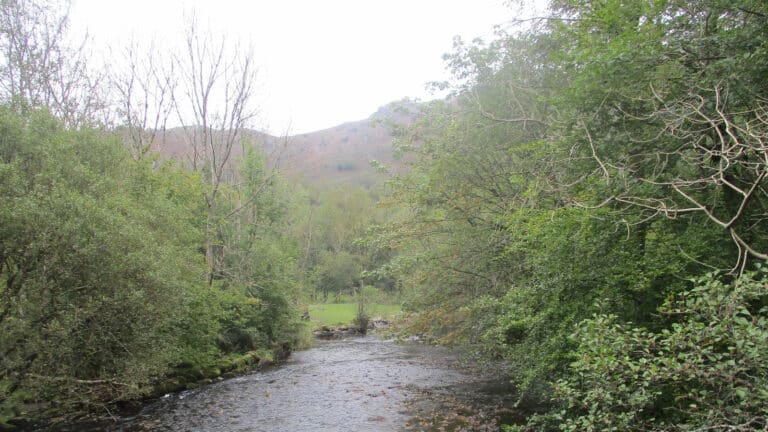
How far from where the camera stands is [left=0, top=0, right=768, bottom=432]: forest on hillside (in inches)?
198

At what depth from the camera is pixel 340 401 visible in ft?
45.5

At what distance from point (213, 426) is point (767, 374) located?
1124cm

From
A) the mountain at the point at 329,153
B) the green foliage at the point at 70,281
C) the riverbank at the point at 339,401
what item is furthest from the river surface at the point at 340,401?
the mountain at the point at 329,153

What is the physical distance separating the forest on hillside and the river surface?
1.15 m

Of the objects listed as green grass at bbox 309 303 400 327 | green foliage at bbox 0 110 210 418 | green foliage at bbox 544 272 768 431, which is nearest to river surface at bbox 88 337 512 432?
green foliage at bbox 0 110 210 418

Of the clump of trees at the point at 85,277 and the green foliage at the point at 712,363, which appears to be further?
the clump of trees at the point at 85,277

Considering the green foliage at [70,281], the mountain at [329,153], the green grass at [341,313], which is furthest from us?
the green grass at [341,313]

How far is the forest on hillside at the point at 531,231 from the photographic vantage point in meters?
5.04

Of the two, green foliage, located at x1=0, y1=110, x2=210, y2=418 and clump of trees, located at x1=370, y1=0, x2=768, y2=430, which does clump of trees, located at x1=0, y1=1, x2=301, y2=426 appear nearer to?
green foliage, located at x1=0, y1=110, x2=210, y2=418

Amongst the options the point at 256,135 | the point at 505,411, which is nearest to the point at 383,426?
the point at 505,411

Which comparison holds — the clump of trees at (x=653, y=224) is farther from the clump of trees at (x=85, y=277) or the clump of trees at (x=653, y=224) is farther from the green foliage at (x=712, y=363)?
the clump of trees at (x=85, y=277)

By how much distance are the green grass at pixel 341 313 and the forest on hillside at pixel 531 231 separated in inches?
704

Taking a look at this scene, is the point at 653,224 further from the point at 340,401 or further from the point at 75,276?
the point at 75,276

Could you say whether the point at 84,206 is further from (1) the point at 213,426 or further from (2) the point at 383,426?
(2) the point at 383,426
